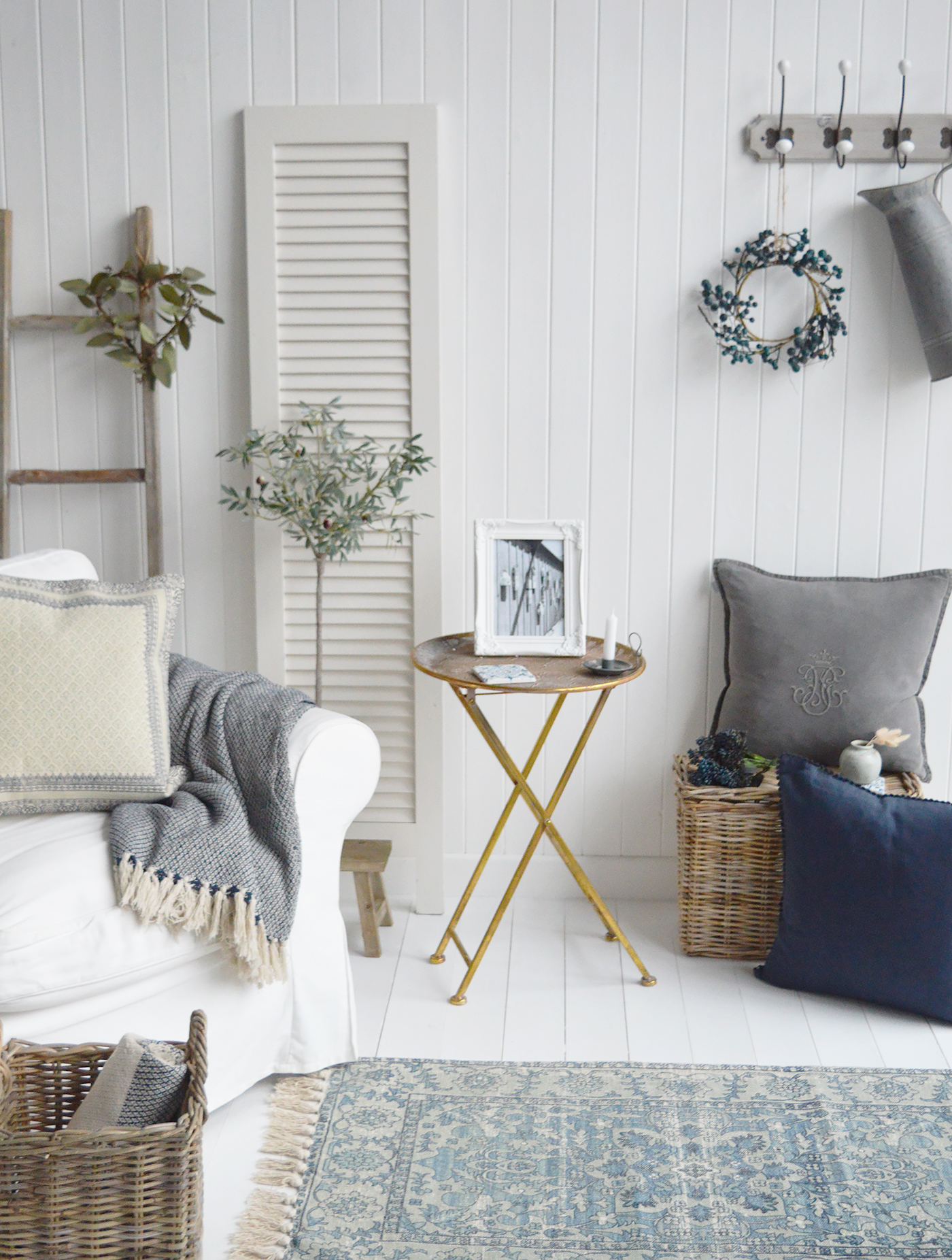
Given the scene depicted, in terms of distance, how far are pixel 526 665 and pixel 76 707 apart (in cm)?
92

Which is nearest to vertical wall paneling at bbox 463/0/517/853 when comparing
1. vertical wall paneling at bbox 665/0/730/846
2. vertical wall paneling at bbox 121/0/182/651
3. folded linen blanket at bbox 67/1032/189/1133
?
vertical wall paneling at bbox 665/0/730/846

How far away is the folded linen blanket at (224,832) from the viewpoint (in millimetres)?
1780

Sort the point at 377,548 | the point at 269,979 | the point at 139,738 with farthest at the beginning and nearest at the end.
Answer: the point at 377,548 → the point at 139,738 → the point at 269,979

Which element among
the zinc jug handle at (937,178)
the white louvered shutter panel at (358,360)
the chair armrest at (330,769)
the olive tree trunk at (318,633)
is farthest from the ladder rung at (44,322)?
the zinc jug handle at (937,178)

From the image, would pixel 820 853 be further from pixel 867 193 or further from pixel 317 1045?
pixel 867 193

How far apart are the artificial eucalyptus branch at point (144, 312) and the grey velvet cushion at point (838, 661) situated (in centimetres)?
148

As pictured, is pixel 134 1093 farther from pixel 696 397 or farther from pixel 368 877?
pixel 696 397

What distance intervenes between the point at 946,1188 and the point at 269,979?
115 cm

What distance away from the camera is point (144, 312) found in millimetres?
2578

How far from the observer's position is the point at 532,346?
2641 millimetres

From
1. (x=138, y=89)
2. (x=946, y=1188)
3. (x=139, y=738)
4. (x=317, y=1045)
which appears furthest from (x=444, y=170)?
(x=946, y=1188)

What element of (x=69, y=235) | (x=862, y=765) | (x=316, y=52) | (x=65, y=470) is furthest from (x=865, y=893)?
(x=69, y=235)

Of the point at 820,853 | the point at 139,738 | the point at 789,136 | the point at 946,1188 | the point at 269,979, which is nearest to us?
the point at 946,1188

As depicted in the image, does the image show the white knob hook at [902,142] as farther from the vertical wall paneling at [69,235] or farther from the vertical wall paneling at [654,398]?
the vertical wall paneling at [69,235]
